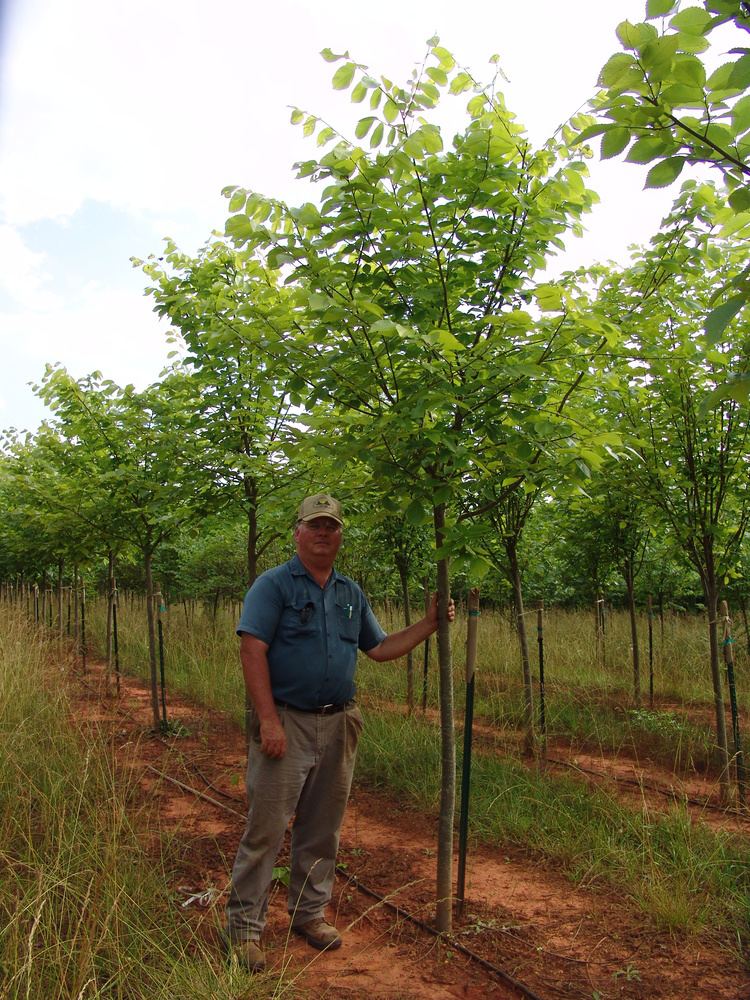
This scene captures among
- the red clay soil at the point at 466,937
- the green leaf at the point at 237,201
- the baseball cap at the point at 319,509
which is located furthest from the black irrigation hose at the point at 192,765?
the green leaf at the point at 237,201

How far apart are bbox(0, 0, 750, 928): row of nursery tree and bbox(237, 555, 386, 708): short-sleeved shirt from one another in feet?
1.74

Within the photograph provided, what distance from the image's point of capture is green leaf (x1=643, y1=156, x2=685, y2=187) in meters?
1.75

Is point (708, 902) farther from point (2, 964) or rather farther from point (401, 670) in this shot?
point (401, 670)

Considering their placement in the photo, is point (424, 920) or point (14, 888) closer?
point (14, 888)

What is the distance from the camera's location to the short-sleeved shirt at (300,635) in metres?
3.63

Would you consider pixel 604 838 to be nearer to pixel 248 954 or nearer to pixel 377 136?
pixel 248 954

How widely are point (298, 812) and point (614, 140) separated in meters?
3.37

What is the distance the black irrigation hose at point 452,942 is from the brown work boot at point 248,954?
58cm

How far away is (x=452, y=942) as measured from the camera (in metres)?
3.75

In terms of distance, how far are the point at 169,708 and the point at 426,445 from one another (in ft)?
25.8

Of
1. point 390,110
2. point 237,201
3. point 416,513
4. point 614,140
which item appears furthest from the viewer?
point 416,513

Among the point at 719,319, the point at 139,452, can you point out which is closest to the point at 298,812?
the point at 719,319

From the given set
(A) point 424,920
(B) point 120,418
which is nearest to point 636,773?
(A) point 424,920

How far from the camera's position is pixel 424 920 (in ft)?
13.2
